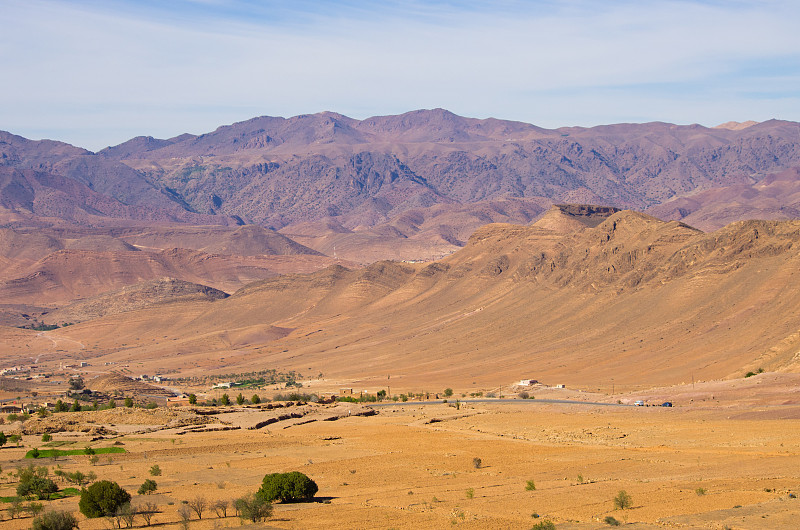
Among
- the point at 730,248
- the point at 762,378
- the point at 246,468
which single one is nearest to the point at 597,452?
the point at 246,468

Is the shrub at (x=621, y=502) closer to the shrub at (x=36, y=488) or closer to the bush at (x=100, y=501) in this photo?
the bush at (x=100, y=501)

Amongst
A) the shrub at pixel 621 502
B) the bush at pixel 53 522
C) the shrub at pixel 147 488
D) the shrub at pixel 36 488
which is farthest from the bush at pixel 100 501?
the shrub at pixel 621 502

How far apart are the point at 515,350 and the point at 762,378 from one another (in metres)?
53.8

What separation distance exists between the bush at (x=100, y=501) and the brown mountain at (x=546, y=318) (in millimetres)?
62003

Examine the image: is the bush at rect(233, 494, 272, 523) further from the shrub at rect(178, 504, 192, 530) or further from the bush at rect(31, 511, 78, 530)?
the bush at rect(31, 511, 78, 530)

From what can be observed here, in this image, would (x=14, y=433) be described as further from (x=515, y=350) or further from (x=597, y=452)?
(x=515, y=350)

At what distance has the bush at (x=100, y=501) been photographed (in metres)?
35.4

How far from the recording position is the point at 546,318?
139500 millimetres

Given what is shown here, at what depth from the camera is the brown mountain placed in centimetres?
11044

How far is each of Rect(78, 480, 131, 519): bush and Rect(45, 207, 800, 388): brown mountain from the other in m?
62.0

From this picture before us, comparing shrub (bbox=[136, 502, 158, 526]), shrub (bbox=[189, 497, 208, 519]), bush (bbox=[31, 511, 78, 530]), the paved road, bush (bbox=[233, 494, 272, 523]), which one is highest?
bush (bbox=[31, 511, 78, 530])

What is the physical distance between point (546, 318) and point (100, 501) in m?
Answer: 109

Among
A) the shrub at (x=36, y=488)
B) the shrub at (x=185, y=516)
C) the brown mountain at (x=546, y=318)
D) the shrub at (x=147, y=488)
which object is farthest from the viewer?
the brown mountain at (x=546, y=318)

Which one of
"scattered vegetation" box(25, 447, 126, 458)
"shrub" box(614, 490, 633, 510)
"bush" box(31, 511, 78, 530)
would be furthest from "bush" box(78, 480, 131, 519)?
"scattered vegetation" box(25, 447, 126, 458)
